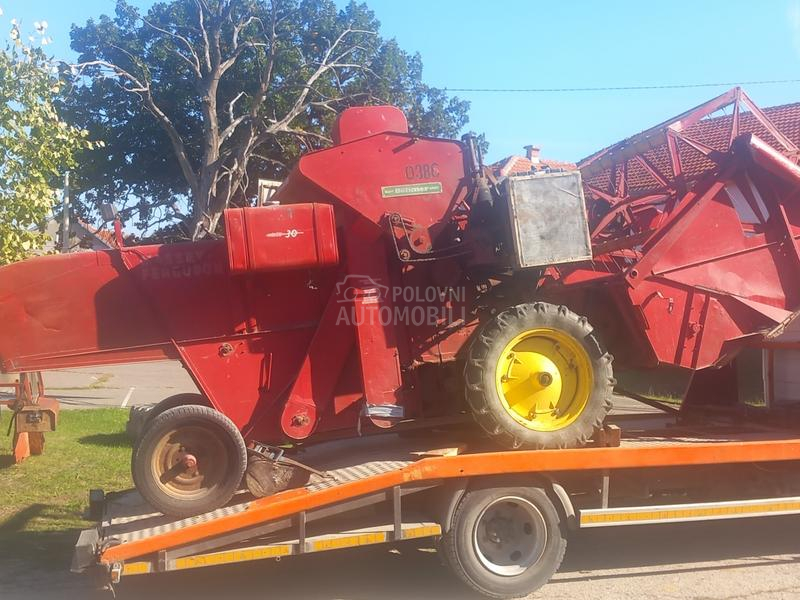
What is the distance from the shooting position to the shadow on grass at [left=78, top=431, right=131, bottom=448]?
37.0 feet

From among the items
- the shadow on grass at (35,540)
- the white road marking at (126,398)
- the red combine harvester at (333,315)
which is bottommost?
the shadow on grass at (35,540)

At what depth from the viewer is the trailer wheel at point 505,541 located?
5.38 m

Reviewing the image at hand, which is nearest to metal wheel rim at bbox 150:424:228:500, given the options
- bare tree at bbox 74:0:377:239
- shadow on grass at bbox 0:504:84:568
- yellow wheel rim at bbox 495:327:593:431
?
shadow on grass at bbox 0:504:84:568

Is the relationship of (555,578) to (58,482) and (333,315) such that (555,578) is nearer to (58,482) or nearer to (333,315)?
(333,315)

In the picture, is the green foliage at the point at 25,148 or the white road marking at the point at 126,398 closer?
the green foliage at the point at 25,148

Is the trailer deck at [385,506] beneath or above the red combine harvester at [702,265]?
beneath

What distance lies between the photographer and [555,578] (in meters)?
5.94

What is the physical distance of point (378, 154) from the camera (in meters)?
5.86

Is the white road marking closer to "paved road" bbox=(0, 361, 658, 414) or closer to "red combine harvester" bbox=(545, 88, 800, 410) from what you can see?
"paved road" bbox=(0, 361, 658, 414)

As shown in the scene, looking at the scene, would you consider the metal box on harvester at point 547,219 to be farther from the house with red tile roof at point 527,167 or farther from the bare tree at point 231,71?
the bare tree at point 231,71

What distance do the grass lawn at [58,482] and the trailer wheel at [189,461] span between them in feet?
5.90

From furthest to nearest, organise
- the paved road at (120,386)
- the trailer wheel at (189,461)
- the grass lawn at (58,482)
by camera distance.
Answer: the paved road at (120,386)
the grass lawn at (58,482)
the trailer wheel at (189,461)

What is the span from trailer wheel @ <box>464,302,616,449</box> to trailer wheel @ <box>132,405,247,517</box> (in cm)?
179

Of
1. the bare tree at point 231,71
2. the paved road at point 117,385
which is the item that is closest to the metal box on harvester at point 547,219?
the paved road at point 117,385
